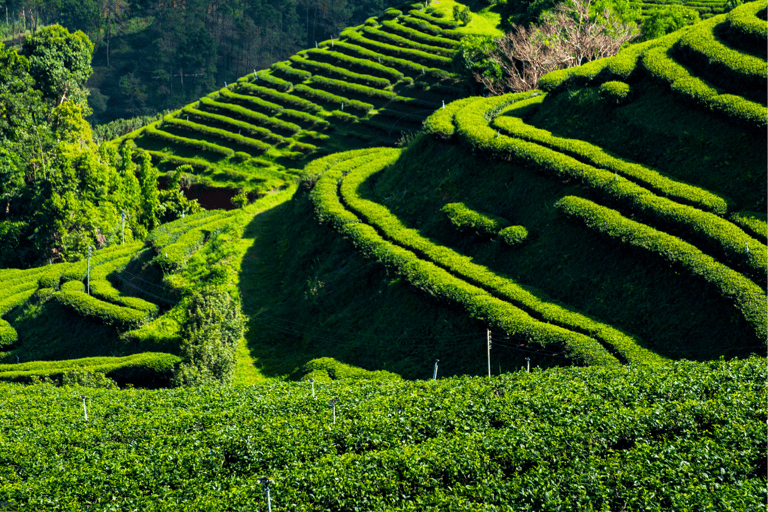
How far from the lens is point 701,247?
25.7 meters

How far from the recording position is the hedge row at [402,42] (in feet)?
227

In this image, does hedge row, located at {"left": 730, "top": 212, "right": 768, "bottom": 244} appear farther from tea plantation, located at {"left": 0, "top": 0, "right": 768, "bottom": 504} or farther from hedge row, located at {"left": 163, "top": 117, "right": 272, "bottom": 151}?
hedge row, located at {"left": 163, "top": 117, "right": 272, "bottom": 151}

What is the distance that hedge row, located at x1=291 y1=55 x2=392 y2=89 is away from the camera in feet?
218

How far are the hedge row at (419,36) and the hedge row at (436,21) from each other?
9.00ft

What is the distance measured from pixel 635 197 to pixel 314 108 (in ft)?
139

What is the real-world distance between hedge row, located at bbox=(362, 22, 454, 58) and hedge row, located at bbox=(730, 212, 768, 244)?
45.9m

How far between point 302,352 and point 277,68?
156ft

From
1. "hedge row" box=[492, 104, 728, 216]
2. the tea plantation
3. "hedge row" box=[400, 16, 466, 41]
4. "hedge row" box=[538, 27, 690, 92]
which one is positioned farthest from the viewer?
"hedge row" box=[400, 16, 466, 41]

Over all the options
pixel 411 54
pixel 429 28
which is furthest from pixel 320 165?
pixel 429 28

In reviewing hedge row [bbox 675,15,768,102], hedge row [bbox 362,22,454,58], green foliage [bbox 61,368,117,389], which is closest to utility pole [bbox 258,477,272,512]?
green foliage [bbox 61,368,117,389]

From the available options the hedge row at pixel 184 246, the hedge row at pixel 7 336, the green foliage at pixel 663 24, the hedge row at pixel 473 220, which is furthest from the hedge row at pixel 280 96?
the hedge row at pixel 473 220

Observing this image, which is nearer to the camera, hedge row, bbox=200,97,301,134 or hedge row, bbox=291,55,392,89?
hedge row, bbox=200,97,301,134

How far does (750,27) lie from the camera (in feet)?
107

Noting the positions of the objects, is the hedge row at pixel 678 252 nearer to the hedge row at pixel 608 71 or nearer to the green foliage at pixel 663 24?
the hedge row at pixel 608 71
